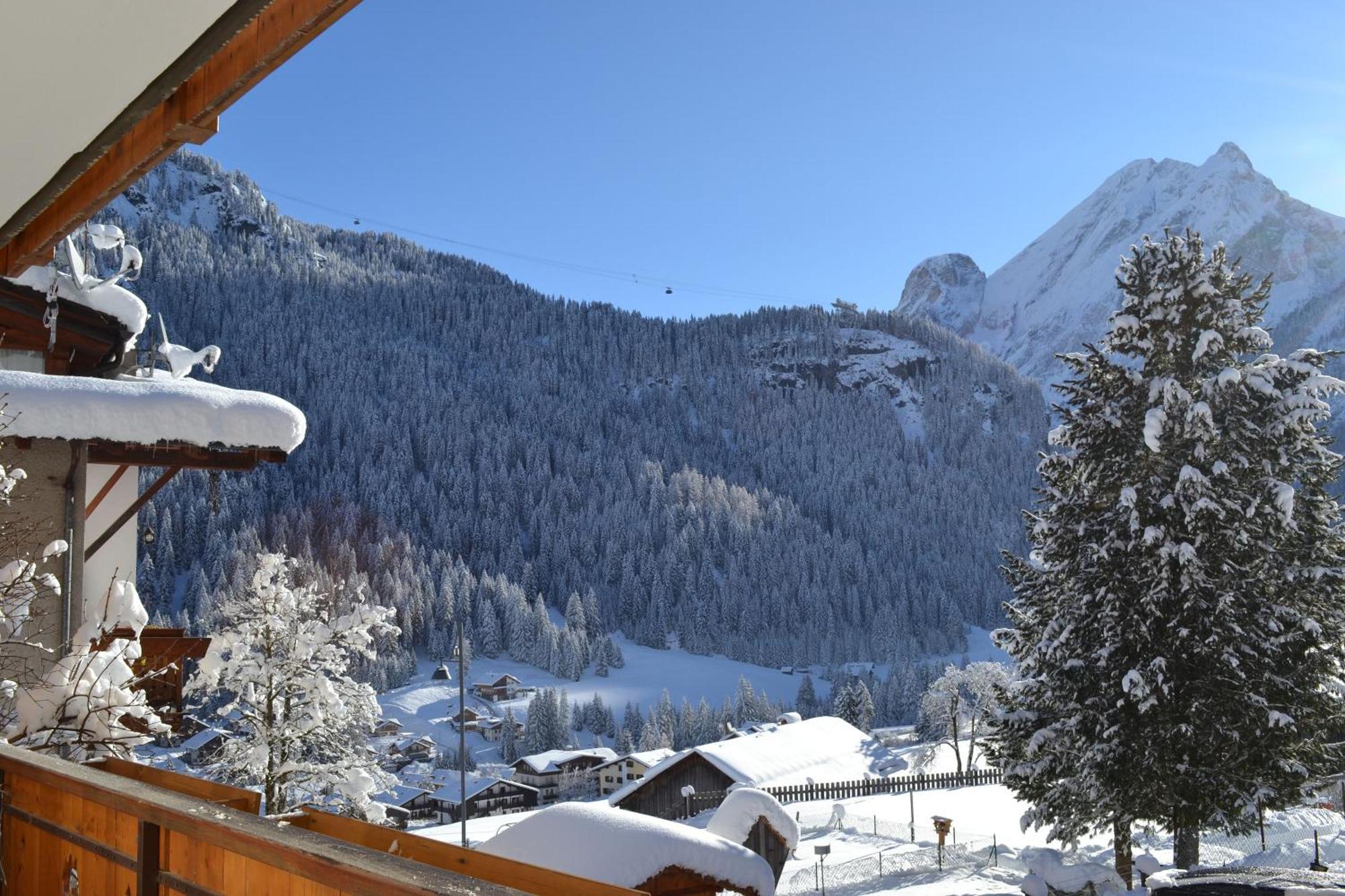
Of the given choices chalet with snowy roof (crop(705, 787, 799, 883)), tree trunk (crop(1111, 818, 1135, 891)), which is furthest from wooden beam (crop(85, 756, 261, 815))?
chalet with snowy roof (crop(705, 787, 799, 883))

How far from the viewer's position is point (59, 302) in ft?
33.4

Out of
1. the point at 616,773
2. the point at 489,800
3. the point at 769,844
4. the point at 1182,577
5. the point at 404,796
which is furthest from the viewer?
the point at 616,773

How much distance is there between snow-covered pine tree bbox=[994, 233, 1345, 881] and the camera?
1202 centimetres

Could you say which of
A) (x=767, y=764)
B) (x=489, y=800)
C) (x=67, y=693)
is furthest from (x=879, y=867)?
(x=489, y=800)

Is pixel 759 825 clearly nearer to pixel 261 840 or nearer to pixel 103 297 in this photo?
pixel 103 297

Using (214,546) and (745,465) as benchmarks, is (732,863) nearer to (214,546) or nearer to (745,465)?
(214,546)

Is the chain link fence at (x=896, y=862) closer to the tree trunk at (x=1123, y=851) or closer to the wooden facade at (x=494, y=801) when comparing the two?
the tree trunk at (x=1123, y=851)

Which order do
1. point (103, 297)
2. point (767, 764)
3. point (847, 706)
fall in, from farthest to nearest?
point (847, 706), point (767, 764), point (103, 297)

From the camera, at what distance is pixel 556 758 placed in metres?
62.7

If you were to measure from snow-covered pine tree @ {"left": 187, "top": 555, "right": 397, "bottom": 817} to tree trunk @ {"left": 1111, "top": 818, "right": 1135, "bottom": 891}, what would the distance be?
10038 millimetres

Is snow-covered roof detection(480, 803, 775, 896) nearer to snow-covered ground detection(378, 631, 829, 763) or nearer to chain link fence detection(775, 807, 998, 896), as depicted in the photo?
chain link fence detection(775, 807, 998, 896)

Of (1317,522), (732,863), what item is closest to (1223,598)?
(1317,522)

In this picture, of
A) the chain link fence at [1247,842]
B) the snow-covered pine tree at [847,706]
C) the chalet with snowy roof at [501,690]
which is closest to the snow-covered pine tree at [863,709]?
the snow-covered pine tree at [847,706]

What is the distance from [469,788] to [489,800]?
274 cm
